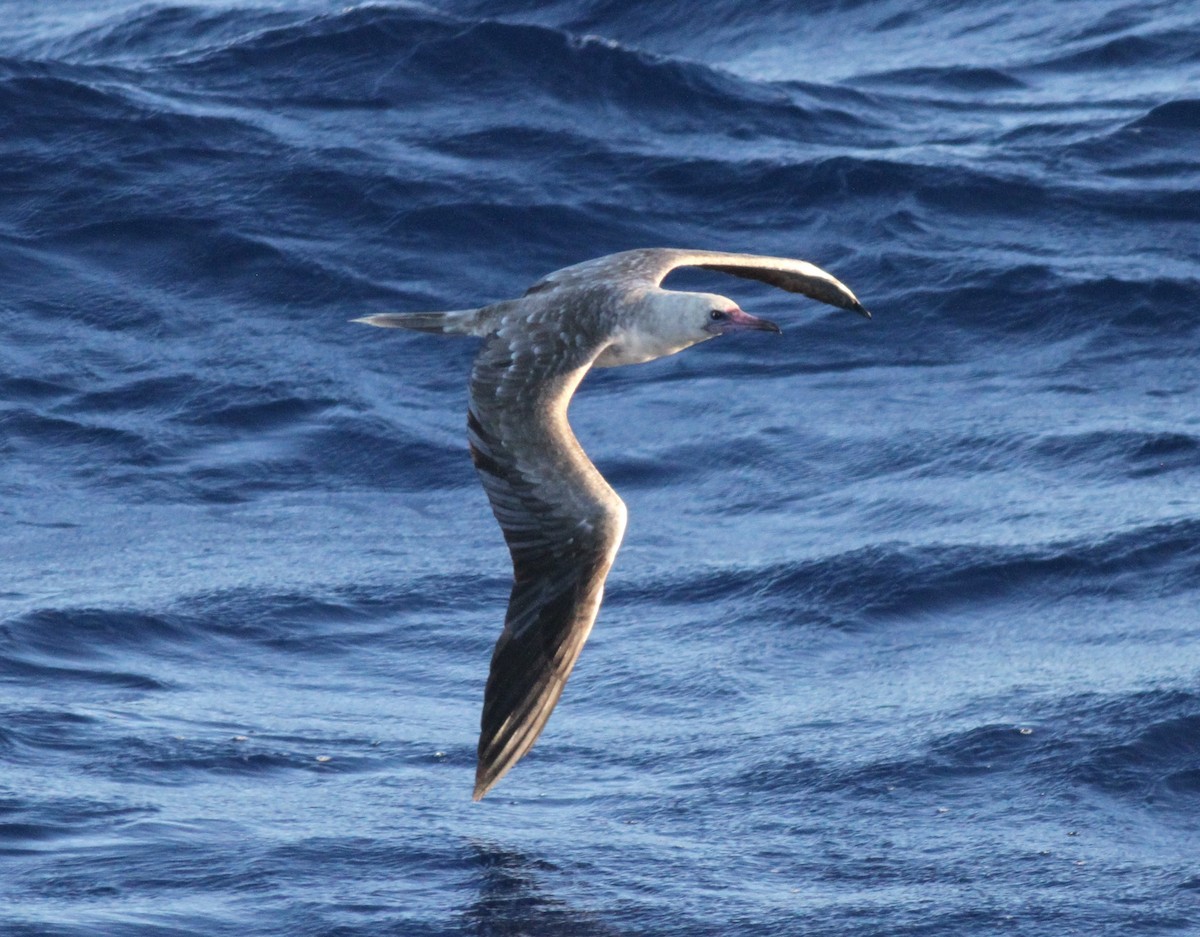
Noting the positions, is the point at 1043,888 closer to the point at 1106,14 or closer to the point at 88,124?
the point at 88,124

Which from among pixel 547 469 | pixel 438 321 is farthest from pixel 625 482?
pixel 547 469

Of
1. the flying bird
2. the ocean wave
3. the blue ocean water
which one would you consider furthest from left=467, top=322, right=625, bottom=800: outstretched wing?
the ocean wave

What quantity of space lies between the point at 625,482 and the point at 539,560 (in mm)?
6886

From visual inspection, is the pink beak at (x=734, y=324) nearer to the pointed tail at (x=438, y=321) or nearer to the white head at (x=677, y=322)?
the white head at (x=677, y=322)

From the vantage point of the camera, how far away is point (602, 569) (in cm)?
801

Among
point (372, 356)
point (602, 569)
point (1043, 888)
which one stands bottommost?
point (1043, 888)

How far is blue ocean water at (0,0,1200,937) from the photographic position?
1002 centimetres

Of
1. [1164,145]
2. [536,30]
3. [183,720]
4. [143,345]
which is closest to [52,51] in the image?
[536,30]

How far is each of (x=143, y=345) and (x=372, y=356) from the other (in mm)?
1844

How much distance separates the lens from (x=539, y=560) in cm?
811

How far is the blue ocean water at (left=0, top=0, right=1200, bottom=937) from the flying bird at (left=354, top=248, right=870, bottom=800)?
168cm

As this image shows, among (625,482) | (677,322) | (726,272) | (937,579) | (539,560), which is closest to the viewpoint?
(539,560)

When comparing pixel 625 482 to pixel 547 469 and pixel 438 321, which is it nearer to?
pixel 438 321

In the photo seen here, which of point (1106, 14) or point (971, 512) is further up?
point (1106, 14)
